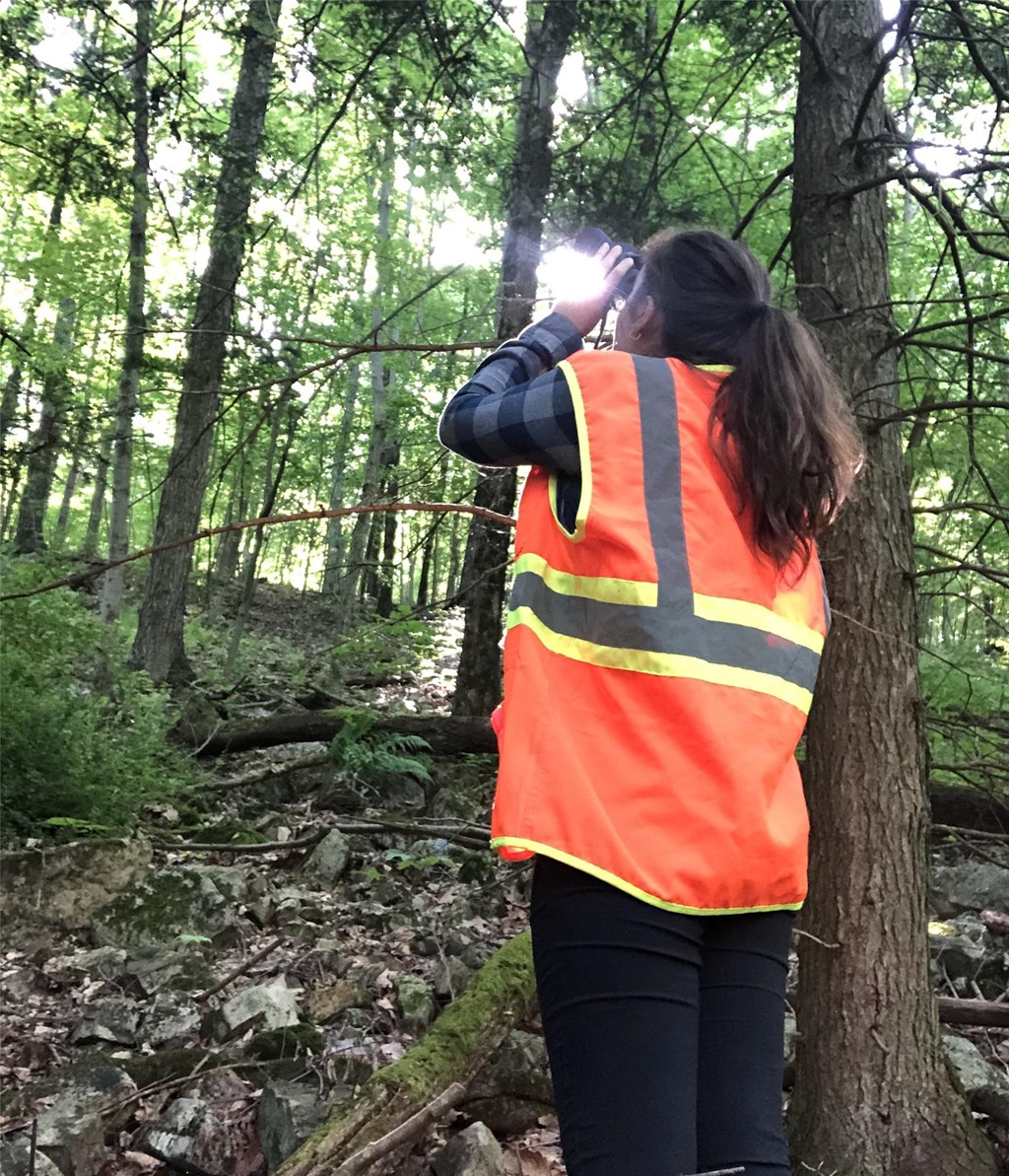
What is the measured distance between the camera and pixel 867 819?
8.64 feet

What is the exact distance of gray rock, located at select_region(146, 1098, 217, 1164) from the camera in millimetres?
2656

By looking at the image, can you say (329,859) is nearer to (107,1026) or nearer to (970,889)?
(107,1026)

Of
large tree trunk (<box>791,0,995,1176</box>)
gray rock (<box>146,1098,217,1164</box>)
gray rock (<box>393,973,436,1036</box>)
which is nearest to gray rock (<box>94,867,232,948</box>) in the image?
gray rock (<box>393,973,436,1036</box>)

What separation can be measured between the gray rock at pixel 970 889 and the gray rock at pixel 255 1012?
339cm

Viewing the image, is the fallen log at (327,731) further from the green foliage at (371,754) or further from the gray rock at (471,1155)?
the gray rock at (471,1155)

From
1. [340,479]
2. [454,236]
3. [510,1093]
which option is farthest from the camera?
[454,236]

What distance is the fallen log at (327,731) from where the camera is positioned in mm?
7152

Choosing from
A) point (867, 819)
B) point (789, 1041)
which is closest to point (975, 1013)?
point (789, 1041)

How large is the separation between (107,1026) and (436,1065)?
154 cm

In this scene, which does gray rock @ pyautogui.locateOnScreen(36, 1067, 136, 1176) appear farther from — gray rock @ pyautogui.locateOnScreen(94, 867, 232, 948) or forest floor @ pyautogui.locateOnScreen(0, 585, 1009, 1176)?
gray rock @ pyautogui.locateOnScreen(94, 867, 232, 948)

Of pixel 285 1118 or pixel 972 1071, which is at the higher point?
pixel 972 1071

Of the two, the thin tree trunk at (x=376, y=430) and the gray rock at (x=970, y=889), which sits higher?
the thin tree trunk at (x=376, y=430)

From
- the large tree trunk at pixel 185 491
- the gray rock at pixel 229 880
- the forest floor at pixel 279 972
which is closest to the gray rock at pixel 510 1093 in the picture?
the forest floor at pixel 279 972

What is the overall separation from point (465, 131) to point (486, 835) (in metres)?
4.57
